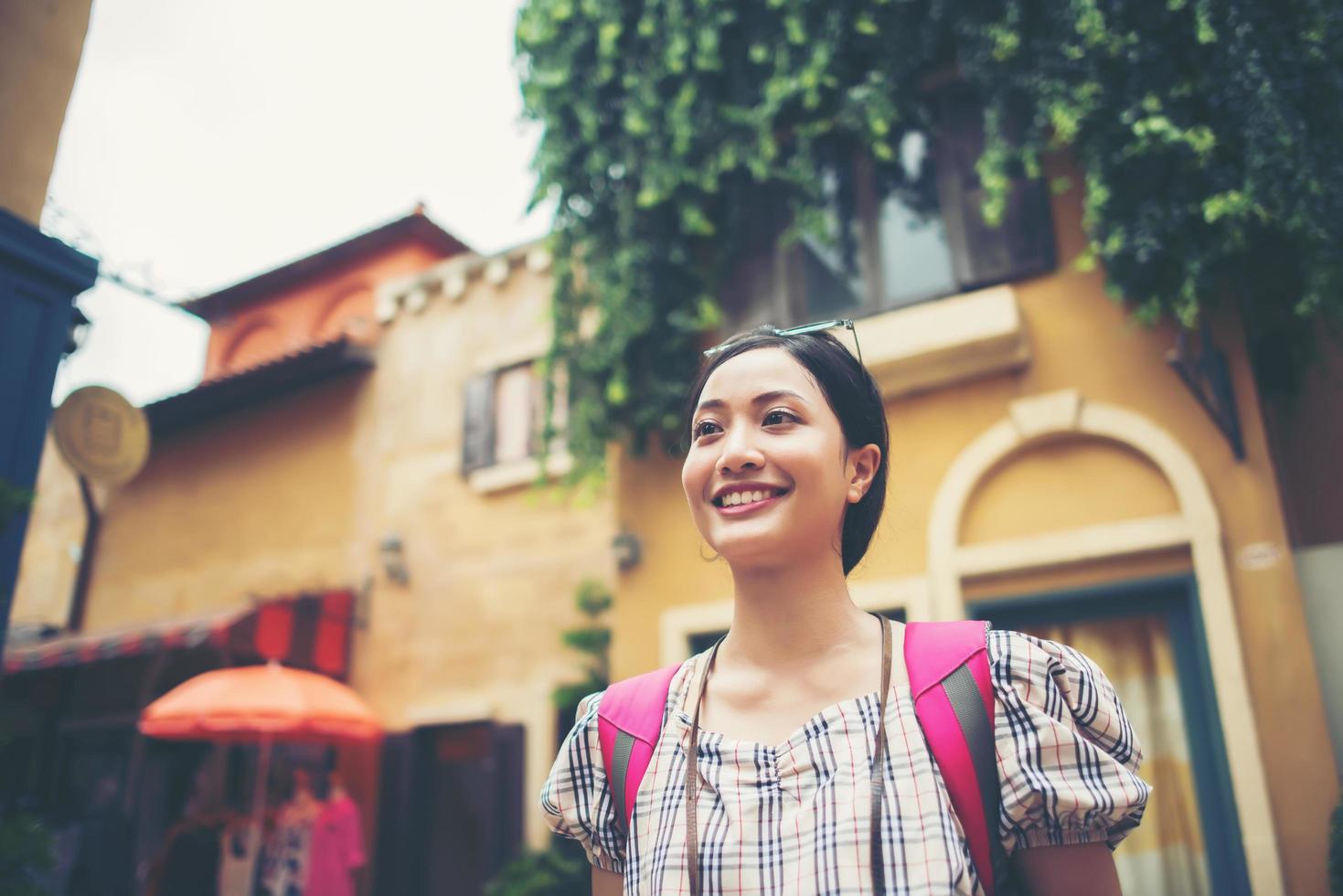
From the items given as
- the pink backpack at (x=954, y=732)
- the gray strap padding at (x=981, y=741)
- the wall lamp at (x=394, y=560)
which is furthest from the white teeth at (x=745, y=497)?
the wall lamp at (x=394, y=560)

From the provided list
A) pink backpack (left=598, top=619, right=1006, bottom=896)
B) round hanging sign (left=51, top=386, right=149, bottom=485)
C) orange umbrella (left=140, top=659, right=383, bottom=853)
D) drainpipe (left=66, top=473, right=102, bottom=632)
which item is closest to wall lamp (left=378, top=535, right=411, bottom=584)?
orange umbrella (left=140, top=659, right=383, bottom=853)

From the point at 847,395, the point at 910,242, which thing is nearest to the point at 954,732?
the point at 847,395

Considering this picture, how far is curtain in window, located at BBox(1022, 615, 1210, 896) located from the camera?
5305 mm

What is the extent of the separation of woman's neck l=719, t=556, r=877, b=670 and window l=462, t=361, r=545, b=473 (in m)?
8.18

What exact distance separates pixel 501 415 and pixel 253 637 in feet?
10.4

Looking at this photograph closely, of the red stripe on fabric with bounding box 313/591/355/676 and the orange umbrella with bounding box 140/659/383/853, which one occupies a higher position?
the red stripe on fabric with bounding box 313/591/355/676

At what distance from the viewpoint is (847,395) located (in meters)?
1.98

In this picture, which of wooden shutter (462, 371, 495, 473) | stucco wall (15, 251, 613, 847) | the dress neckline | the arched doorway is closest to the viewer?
the dress neckline

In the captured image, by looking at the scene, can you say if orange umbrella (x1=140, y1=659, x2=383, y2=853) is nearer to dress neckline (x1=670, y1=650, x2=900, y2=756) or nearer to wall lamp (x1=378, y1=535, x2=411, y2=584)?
wall lamp (x1=378, y1=535, x2=411, y2=584)

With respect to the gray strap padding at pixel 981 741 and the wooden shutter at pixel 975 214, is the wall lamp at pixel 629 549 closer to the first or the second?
the wooden shutter at pixel 975 214

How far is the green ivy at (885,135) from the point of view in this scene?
5.00 m

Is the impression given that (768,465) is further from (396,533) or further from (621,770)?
(396,533)

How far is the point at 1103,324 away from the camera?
6.00 meters

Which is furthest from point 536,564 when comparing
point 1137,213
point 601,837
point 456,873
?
point 601,837
